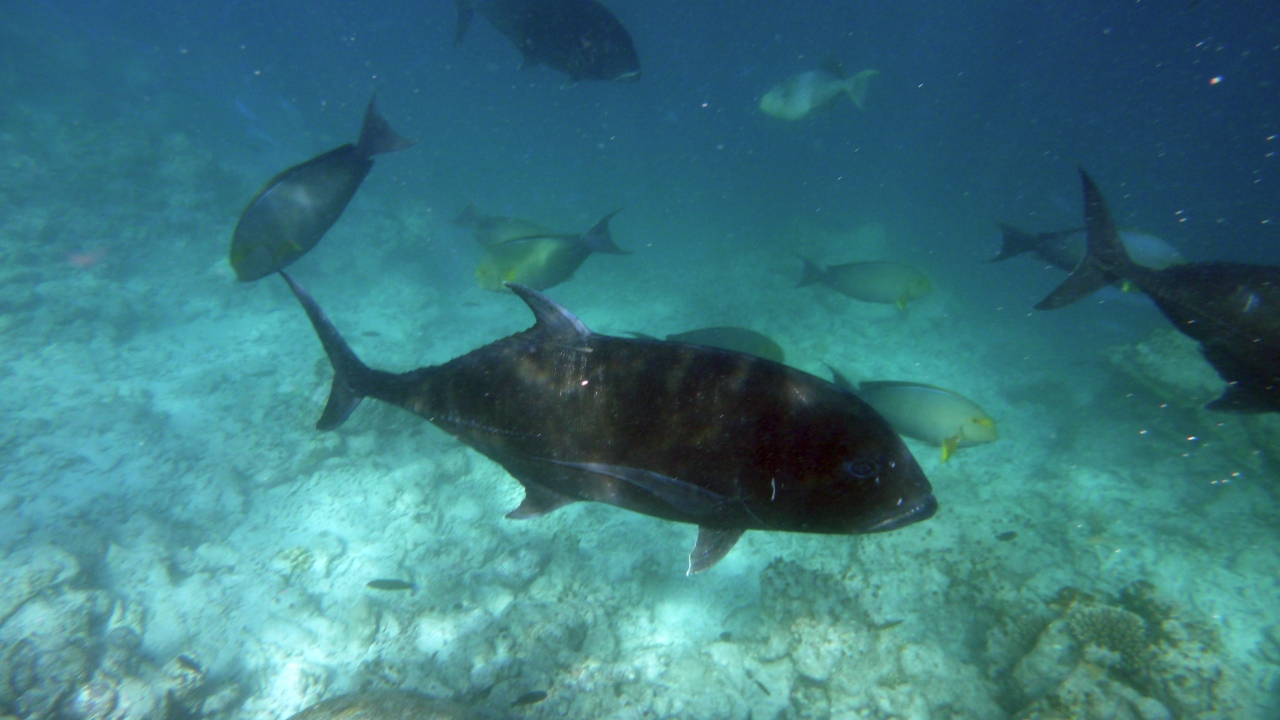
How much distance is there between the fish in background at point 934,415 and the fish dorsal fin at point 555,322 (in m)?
3.08

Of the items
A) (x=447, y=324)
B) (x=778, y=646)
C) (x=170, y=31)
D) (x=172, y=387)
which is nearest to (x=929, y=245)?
(x=447, y=324)

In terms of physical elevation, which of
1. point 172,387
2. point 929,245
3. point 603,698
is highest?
point 929,245

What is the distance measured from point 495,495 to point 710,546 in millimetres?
5978

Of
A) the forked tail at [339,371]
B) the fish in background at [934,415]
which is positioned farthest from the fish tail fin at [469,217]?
the fish in background at [934,415]

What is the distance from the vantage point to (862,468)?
1.47m

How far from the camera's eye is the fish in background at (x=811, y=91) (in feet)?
29.6

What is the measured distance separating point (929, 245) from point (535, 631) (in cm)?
2949

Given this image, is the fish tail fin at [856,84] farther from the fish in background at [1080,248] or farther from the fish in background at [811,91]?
the fish in background at [1080,248]

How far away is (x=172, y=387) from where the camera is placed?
10.3 m

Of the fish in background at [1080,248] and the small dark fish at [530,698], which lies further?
the fish in background at [1080,248]

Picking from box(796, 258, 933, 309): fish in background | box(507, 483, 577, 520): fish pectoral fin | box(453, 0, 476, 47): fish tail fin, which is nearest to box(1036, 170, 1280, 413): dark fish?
box(796, 258, 933, 309): fish in background

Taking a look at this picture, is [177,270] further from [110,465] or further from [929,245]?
[929,245]

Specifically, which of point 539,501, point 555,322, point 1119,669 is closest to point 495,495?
point 539,501

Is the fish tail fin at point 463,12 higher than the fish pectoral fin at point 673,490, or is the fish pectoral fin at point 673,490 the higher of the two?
the fish tail fin at point 463,12
